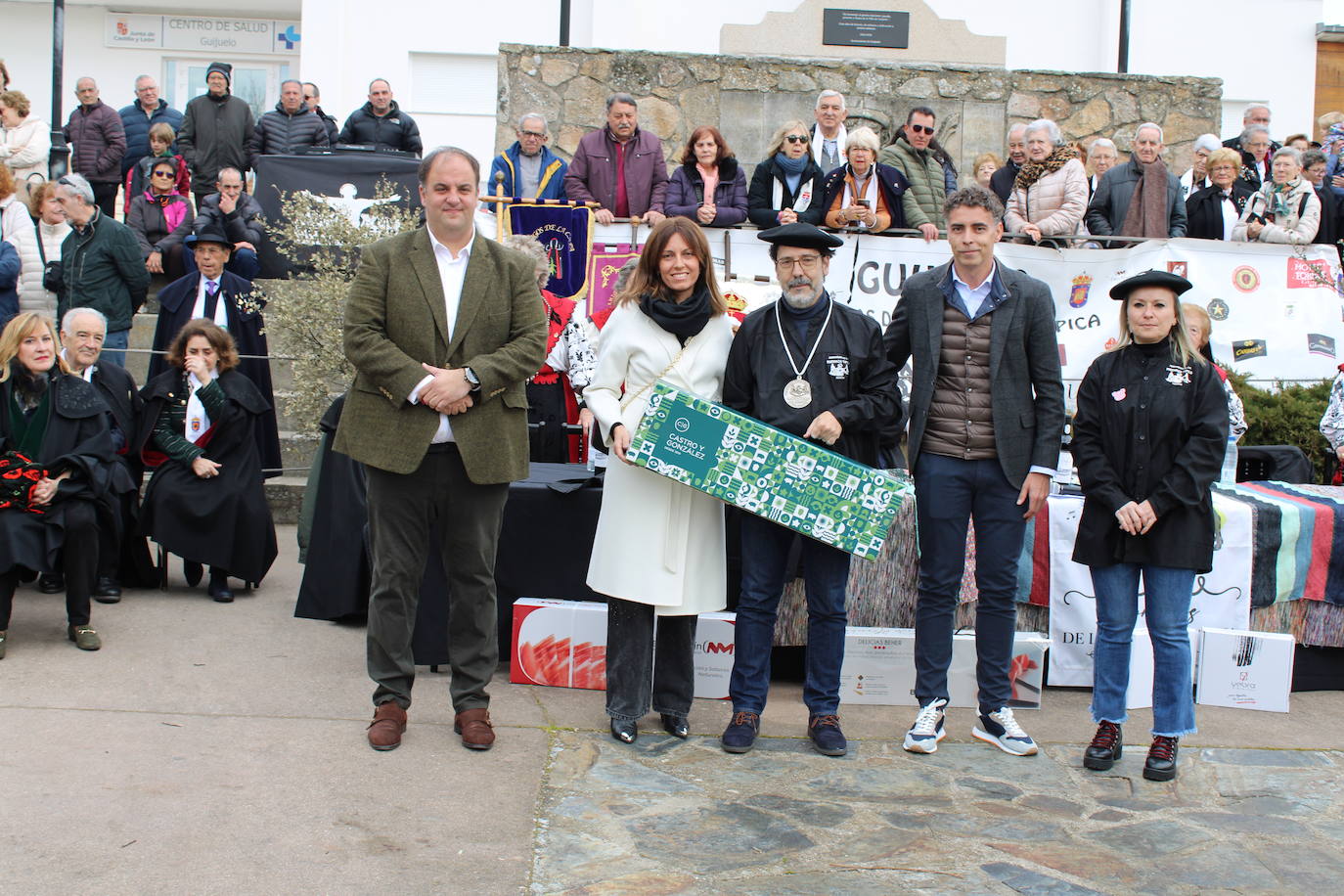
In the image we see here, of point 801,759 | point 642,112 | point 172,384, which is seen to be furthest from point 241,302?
point 801,759

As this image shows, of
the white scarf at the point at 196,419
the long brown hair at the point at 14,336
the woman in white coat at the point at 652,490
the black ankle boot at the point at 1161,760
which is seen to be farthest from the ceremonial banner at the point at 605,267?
the black ankle boot at the point at 1161,760

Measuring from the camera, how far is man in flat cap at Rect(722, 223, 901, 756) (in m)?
4.61

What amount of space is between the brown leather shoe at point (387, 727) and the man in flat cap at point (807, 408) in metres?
1.14

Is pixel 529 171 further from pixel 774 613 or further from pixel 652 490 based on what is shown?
pixel 774 613

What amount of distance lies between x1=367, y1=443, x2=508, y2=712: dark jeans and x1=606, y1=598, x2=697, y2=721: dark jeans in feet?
1.48

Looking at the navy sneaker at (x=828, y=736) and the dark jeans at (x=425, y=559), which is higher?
the dark jeans at (x=425, y=559)

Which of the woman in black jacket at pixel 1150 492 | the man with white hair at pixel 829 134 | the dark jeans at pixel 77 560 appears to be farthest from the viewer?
the man with white hair at pixel 829 134

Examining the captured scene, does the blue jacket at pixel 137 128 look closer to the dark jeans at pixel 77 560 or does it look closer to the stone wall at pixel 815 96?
the stone wall at pixel 815 96

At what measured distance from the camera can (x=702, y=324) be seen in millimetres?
4723

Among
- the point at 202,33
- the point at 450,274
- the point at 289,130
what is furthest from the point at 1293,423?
the point at 202,33

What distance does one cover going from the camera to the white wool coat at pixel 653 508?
466 centimetres

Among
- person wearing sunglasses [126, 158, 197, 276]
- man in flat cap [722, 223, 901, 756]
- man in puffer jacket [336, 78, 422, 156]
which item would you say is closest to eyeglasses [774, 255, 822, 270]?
man in flat cap [722, 223, 901, 756]

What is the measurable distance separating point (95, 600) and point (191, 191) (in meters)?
7.04

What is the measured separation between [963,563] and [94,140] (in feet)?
36.0
